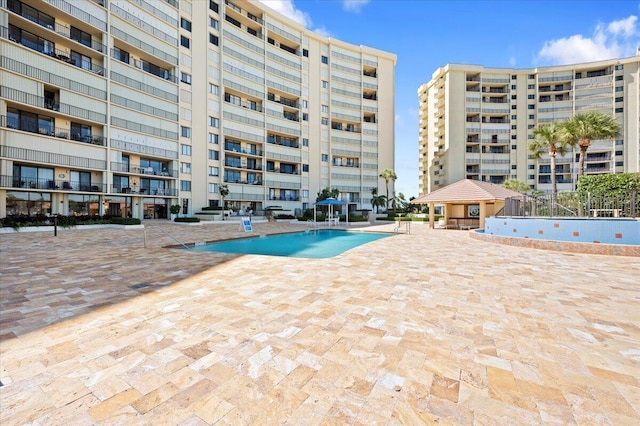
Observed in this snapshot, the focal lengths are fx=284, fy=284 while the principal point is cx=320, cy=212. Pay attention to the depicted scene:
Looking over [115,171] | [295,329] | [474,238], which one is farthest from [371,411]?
[115,171]

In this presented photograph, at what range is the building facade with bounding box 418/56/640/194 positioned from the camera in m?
49.3

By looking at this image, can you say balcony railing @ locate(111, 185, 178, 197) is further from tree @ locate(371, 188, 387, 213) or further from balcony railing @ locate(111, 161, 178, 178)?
tree @ locate(371, 188, 387, 213)

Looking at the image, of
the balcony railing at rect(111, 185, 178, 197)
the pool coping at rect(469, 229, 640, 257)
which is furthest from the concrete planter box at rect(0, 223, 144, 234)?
the pool coping at rect(469, 229, 640, 257)

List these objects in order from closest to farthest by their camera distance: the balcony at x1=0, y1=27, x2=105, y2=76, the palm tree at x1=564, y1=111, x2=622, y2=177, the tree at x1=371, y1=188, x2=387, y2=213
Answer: the palm tree at x1=564, y1=111, x2=622, y2=177, the balcony at x1=0, y1=27, x2=105, y2=76, the tree at x1=371, y1=188, x2=387, y2=213

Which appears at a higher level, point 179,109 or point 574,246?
point 179,109

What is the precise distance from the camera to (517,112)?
52031 mm

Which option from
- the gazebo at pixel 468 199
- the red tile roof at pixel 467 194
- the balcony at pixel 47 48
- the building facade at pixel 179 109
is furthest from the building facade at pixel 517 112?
the balcony at pixel 47 48

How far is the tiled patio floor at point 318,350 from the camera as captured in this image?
2303 millimetres

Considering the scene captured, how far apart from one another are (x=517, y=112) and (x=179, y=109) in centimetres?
5627

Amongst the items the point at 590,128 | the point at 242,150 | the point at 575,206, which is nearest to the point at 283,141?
the point at 242,150

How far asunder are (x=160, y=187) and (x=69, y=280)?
30545mm

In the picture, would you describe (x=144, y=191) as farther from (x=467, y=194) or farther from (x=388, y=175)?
(x=388, y=175)

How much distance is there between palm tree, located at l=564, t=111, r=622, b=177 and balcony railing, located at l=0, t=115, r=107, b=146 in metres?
42.5

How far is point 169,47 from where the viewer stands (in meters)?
32.8
